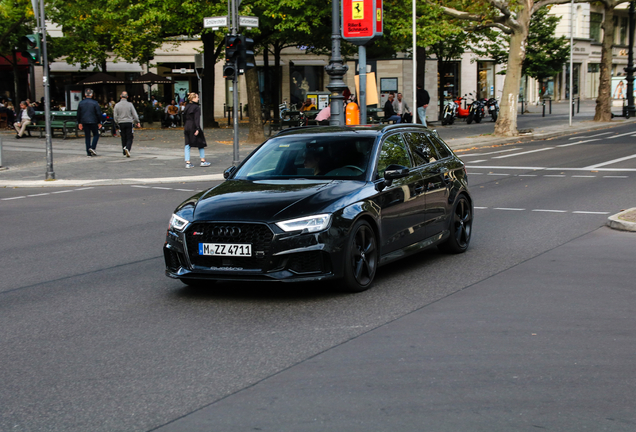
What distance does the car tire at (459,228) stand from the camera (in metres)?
9.41

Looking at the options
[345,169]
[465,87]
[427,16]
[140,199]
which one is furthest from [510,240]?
[465,87]

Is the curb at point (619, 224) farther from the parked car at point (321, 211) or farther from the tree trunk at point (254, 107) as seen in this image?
the tree trunk at point (254, 107)

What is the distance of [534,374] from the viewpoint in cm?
505

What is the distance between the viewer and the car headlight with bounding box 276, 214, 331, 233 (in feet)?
22.7

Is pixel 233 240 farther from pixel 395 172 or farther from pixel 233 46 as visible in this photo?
pixel 233 46

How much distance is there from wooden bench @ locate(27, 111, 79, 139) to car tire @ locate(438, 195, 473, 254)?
85.1 ft

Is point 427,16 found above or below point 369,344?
above

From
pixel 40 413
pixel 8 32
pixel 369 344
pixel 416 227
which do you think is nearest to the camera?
pixel 40 413

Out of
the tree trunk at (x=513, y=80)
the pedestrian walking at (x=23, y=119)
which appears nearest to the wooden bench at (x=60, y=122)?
the pedestrian walking at (x=23, y=119)

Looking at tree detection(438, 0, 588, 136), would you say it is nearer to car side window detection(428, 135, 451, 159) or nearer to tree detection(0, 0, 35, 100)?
tree detection(0, 0, 35, 100)

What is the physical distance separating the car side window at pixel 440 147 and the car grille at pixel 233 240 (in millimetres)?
3335

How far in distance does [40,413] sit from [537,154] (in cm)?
2195

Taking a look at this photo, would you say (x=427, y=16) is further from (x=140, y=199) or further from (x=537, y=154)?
(x=140, y=199)

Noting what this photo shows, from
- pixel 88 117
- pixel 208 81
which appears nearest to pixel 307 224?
pixel 88 117
